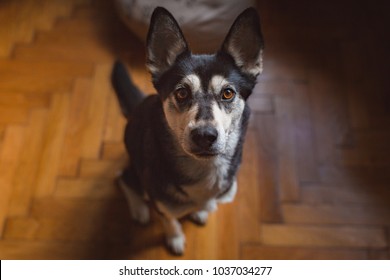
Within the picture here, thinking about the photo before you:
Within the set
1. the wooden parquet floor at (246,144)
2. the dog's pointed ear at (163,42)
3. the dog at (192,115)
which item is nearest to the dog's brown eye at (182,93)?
the dog at (192,115)

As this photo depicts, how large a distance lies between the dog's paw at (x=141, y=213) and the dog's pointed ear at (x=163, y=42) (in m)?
0.76

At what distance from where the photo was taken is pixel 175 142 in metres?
1.38

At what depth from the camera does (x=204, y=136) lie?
1.19 m

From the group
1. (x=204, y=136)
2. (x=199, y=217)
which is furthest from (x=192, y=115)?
(x=199, y=217)

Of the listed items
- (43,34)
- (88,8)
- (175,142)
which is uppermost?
(88,8)

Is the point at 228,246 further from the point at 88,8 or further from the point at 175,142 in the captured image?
the point at 88,8

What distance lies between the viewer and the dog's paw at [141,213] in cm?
187

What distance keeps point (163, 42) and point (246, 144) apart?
94cm

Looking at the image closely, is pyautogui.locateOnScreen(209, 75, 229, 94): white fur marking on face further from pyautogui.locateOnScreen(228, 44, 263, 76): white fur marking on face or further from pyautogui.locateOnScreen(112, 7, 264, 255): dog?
pyautogui.locateOnScreen(228, 44, 263, 76): white fur marking on face

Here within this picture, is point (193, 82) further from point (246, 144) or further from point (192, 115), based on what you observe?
point (246, 144)

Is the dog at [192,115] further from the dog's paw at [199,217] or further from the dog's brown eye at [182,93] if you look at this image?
the dog's paw at [199,217]
